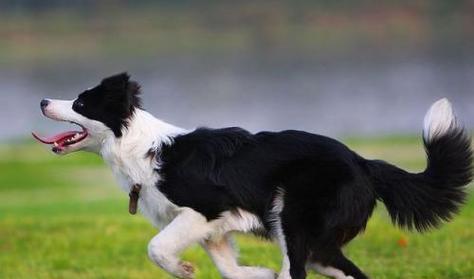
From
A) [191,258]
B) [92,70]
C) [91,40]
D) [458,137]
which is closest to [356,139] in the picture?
[191,258]

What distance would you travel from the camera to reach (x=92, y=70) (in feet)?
123

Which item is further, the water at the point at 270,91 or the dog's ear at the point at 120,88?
the water at the point at 270,91

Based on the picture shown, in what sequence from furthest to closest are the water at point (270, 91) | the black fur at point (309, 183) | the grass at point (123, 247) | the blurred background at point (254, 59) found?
1. the blurred background at point (254, 59)
2. the water at point (270, 91)
3. the grass at point (123, 247)
4. the black fur at point (309, 183)

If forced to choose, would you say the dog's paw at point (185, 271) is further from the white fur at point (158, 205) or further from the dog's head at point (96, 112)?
Result: the dog's head at point (96, 112)

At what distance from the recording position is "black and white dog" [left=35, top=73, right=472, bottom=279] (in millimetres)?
6121

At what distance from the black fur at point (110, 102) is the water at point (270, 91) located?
1743 centimetres

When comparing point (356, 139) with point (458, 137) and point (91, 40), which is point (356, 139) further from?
point (91, 40)

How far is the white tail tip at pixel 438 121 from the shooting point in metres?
6.29

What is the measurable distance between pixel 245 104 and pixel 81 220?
19919 millimetres

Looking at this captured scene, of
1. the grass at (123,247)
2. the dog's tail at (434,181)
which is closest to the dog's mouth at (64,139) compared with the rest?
the grass at (123,247)

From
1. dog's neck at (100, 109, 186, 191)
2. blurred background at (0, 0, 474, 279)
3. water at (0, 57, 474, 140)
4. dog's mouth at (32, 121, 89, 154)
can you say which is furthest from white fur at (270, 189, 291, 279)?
water at (0, 57, 474, 140)

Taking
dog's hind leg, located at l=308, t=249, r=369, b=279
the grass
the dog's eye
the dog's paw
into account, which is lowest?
the grass

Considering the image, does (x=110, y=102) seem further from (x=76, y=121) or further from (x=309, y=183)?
(x=309, y=183)

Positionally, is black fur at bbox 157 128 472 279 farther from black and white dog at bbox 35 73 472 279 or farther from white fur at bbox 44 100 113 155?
white fur at bbox 44 100 113 155
